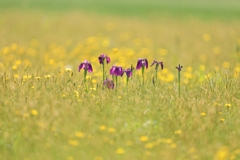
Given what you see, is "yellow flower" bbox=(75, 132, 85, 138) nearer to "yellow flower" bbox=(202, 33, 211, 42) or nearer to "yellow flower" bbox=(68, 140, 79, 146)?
"yellow flower" bbox=(68, 140, 79, 146)

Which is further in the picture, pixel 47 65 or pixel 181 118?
pixel 47 65

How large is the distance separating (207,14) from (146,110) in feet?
35.0

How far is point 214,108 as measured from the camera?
4.34m

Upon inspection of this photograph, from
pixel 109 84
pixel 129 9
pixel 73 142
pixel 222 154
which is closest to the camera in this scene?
pixel 222 154

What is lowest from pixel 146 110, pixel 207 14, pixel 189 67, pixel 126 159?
pixel 126 159

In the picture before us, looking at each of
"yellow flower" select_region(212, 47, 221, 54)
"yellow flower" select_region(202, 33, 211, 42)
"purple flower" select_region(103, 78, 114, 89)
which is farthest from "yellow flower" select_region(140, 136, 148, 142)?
"yellow flower" select_region(202, 33, 211, 42)

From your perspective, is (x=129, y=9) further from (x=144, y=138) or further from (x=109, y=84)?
(x=144, y=138)

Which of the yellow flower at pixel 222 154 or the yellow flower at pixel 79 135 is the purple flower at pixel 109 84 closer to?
the yellow flower at pixel 79 135

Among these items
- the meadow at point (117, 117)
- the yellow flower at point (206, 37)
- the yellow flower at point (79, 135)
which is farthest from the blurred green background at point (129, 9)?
the yellow flower at point (79, 135)

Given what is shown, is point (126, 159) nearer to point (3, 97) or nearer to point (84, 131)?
point (84, 131)

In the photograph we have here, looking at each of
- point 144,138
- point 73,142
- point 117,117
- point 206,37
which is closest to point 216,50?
point 206,37

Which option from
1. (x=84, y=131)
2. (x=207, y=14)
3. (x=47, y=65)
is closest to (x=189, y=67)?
(x=47, y=65)

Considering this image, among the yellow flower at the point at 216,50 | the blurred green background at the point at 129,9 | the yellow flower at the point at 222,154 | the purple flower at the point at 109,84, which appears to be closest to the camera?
the yellow flower at the point at 222,154

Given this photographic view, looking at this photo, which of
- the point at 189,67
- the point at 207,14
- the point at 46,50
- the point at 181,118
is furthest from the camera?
the point at 207,14
